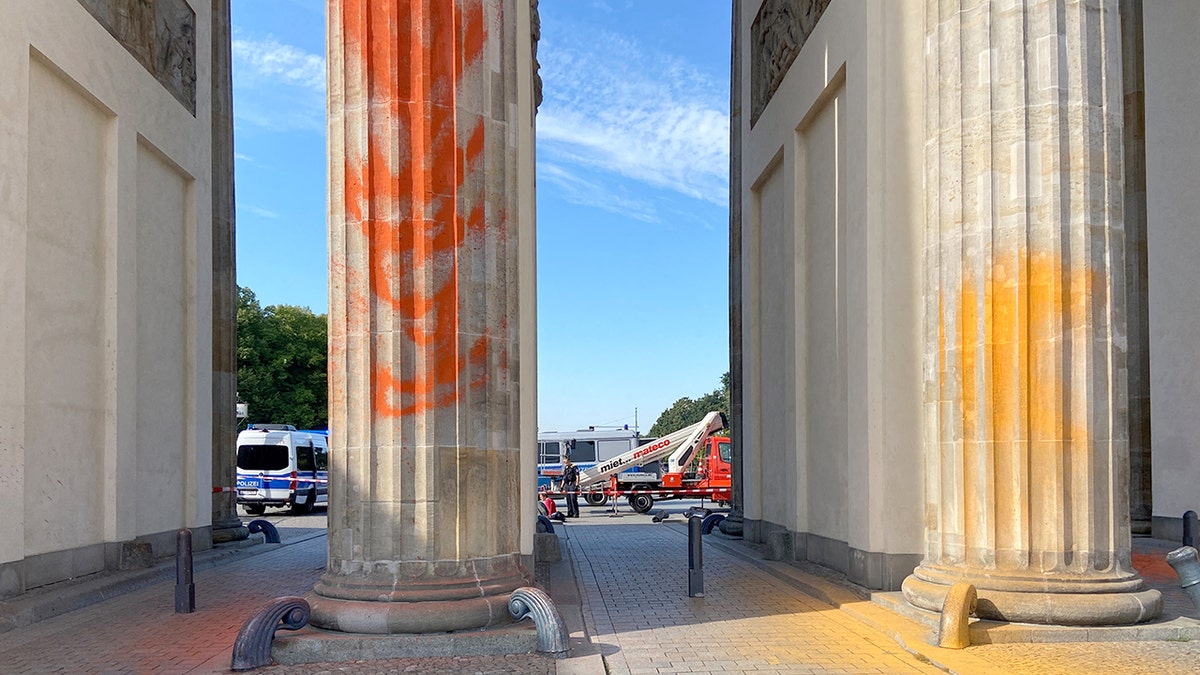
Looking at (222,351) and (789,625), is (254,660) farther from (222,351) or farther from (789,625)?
(222,351)

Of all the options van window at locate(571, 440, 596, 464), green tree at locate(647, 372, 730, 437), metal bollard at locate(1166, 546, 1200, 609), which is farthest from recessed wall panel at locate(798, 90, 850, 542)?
green tree at locate(647, 372, 730, 437)

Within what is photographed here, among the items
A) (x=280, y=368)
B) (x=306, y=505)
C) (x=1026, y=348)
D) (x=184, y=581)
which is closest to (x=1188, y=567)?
(x=1026, y=348)

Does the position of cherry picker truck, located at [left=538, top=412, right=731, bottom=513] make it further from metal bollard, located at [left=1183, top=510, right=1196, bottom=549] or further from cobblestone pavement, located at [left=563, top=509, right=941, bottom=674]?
metal bollard, located at [left=1183, top=510, right=1196, bottom=549]

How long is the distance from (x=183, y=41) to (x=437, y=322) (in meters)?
11.2

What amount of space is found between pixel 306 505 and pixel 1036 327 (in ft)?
95.6

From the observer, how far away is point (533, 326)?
15.4 metres

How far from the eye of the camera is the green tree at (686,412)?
101938mm

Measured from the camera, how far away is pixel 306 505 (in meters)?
33.9

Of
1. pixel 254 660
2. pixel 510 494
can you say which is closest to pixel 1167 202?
pixel 510 494

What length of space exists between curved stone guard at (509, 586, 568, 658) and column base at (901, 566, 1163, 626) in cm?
341

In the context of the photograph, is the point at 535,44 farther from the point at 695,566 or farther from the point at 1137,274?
the point at 1137,274

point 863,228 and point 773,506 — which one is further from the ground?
point 863,228

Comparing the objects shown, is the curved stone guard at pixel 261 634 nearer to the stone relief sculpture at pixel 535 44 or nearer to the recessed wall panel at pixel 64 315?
the recessed wall panel at pixel 64 315

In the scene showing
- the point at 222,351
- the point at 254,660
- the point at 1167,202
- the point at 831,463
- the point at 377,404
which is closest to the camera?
the point at 254,660
